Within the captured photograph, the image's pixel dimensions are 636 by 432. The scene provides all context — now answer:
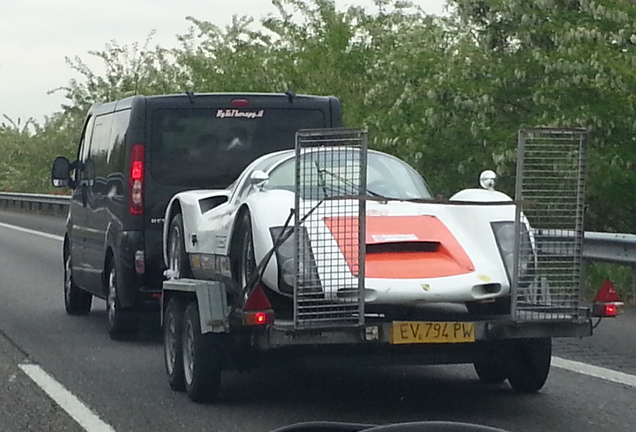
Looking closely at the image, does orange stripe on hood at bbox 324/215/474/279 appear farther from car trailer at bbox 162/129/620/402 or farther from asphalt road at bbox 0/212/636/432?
asphalt road at bbox 0/212/636/432

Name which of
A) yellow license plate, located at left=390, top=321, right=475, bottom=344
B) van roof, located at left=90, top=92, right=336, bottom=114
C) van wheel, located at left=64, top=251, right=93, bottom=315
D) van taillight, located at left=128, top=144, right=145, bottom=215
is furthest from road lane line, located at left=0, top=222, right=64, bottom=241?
yellow license plate, located at left=390, top=321, right=475, bottom=344

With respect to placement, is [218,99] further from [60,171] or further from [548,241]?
[548,241]

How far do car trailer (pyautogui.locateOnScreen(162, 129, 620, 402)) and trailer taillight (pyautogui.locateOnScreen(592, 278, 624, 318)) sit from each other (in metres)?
0.01

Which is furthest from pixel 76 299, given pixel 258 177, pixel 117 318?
pixel 258 177

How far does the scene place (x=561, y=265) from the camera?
8336 mm

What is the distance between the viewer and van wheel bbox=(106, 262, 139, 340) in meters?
12.7

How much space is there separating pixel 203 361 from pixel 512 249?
1988 mm

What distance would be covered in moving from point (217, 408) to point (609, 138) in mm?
10816

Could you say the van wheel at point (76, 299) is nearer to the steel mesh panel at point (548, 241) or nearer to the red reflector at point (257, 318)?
the red reflector at point (257, 318)

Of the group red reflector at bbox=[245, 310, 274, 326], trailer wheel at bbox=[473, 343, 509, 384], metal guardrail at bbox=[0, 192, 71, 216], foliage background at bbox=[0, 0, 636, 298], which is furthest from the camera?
metal guardrail at bbox=[0, 192, 71, 216]

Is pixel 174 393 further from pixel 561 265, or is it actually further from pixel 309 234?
pixel 561 265

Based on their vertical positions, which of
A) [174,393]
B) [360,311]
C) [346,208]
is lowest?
[174,393]

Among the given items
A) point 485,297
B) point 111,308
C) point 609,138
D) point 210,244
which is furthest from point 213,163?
point 609,138

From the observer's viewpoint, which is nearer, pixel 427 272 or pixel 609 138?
pixel 427 272
